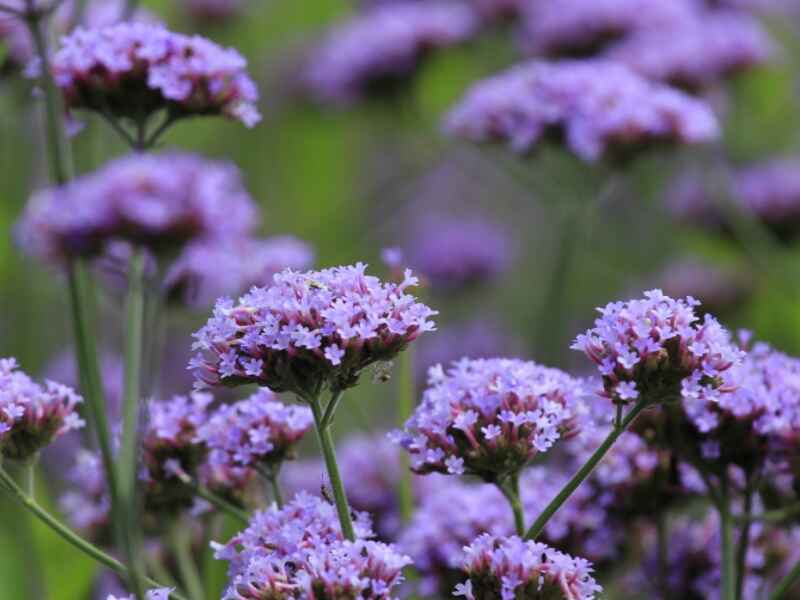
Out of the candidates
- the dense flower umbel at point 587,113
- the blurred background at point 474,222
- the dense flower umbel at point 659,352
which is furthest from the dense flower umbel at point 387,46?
the dense flower umbel at point 659,352

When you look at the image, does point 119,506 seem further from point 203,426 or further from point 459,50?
point 459,50

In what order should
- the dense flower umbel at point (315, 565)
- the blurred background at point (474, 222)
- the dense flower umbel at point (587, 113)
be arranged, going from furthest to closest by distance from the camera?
1. the blurred background at point (474, 222)
2. the dense flower umbel at point (587, 113)
3. the dense flower umbel at point (315, 565)

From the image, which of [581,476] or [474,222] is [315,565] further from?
[474,222]

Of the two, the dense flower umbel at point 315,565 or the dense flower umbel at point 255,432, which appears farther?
the dense flower umbel at point 255,432

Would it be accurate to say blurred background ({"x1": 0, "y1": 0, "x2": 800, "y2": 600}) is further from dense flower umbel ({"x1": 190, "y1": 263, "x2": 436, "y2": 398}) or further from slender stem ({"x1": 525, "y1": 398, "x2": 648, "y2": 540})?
slender stem ({"x1": 525, "y1": 398, "x2": 648, "y2": 540})

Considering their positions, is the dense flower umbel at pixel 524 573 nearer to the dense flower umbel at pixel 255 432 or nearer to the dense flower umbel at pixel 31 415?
the dense flower umbel at pixel 255 432

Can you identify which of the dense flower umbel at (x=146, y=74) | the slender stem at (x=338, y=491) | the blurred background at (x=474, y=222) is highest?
the blurred background at (x=474, y=222)
